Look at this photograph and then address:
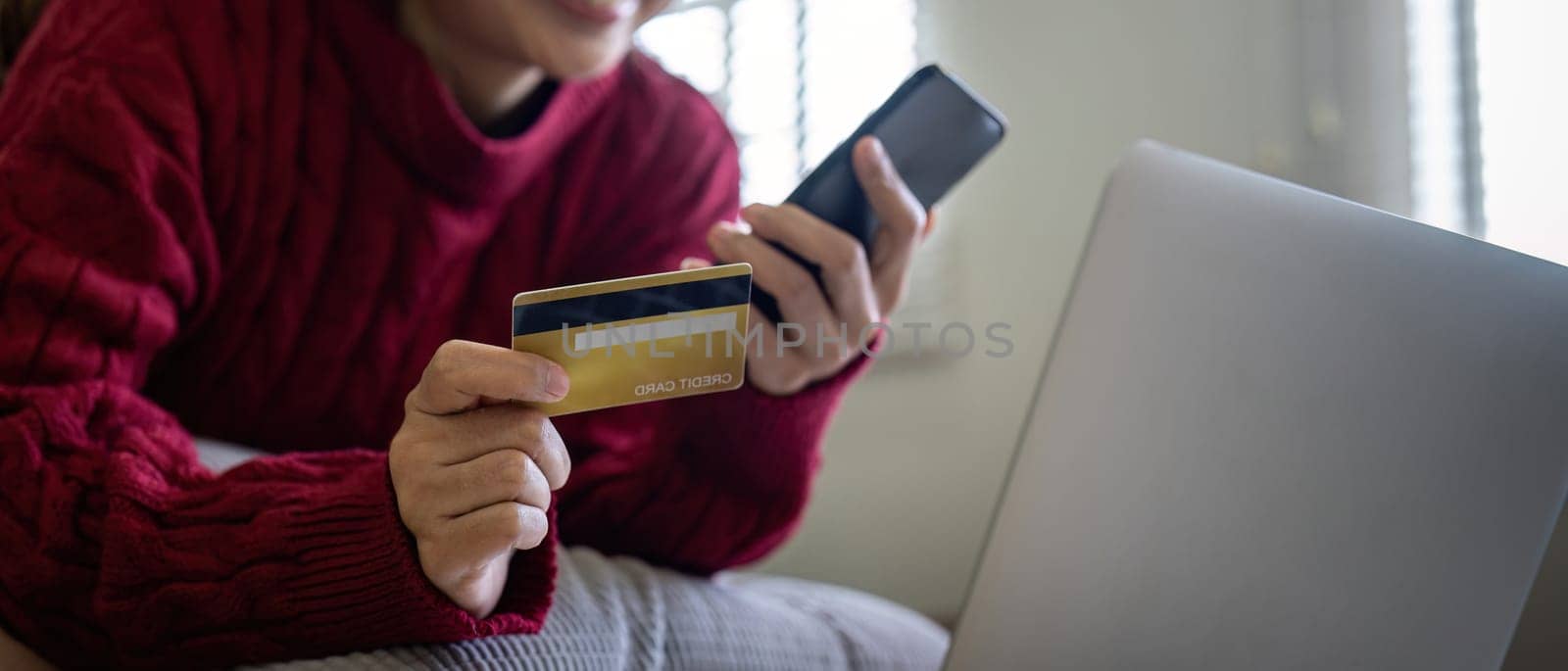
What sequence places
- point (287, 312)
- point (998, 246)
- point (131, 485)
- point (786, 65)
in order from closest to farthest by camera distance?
point (131, 485) → point (287, 312) → point (998, 246) → point (786, 65)

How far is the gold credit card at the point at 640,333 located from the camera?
0.48 metres

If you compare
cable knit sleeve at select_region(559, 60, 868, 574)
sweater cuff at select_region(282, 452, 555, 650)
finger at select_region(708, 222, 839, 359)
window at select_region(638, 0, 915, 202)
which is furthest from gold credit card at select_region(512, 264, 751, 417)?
window at select_region(638, 0, 915, 202)

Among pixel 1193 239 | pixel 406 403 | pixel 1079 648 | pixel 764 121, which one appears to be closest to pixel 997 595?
pixel 1079 648

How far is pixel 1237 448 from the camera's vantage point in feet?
1.71

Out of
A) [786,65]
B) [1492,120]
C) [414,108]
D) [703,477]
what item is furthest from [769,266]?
[786,65]

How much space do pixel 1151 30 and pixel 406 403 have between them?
4.41 ft

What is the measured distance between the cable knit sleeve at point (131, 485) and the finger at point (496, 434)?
0.20 ft

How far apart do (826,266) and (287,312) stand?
1.32 ft

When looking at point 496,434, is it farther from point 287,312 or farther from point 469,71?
point 469,71

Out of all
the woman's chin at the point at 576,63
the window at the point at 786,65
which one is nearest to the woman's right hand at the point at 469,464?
the woman's chin at the point at 576,63

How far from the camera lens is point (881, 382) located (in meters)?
1.78

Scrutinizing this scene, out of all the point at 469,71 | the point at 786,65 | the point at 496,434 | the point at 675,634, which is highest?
the point at 786,65

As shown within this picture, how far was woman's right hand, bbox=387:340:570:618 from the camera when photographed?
0.52m

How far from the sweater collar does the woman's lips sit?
11cm
